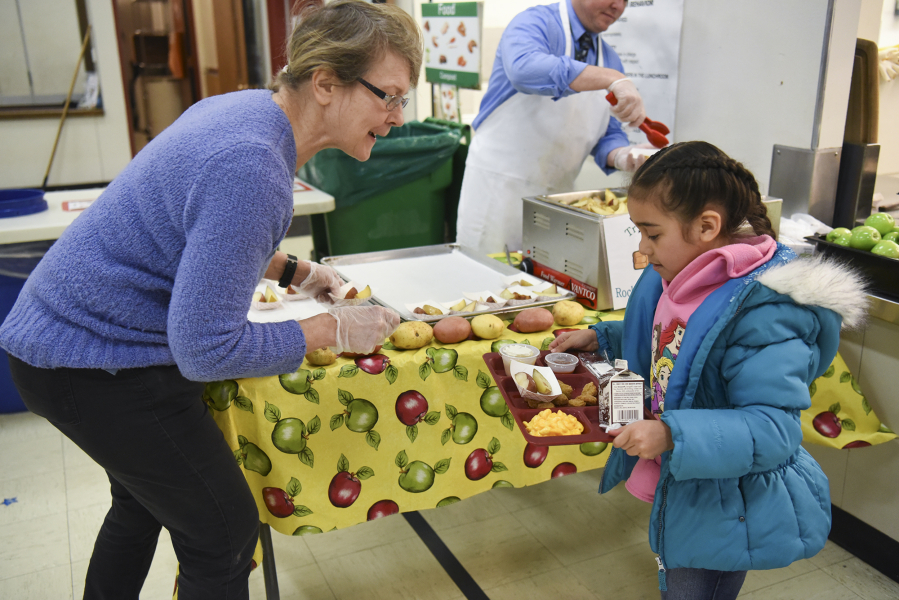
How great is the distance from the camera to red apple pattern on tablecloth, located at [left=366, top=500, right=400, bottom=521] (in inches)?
62.4

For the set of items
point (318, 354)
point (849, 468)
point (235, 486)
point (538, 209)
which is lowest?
point (849, 468)

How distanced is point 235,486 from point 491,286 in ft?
2.92

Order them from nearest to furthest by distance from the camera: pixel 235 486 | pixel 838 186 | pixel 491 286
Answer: pixel 235 486
pixel 491 286
pixel 838 186

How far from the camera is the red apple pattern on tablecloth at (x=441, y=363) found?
4.96 ft

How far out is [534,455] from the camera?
1691 millimetres

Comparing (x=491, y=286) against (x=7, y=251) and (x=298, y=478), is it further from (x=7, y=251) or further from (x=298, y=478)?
(x=7, y=251)

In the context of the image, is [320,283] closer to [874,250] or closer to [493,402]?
[493,402]

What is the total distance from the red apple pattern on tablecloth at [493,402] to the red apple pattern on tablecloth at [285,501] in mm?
453

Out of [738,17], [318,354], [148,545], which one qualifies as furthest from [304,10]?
[738,17]

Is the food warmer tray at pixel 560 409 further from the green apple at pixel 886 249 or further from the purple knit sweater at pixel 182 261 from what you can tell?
the green apple at pixel 886 249

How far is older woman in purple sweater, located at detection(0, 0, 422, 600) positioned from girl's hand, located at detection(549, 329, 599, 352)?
388mm

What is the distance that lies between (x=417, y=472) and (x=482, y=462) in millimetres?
164

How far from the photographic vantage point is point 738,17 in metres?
2.35

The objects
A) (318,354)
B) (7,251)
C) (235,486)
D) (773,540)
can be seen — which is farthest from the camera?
(7,251)
